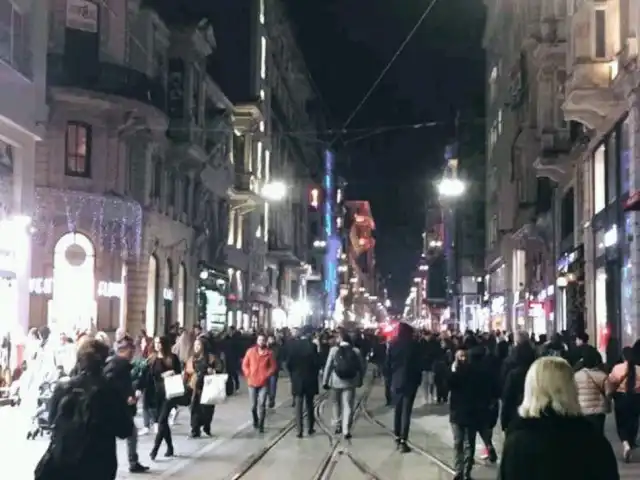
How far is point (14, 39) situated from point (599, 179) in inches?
721

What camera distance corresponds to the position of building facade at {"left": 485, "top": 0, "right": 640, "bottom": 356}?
1152 inches

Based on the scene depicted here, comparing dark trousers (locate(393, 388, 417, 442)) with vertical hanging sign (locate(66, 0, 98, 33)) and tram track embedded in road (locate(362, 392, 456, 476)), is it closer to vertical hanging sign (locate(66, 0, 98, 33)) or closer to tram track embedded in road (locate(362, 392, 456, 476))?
tram track embedded in road (locate(362, 392, 456, 476))

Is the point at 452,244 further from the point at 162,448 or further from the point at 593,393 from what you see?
the point at 593,393

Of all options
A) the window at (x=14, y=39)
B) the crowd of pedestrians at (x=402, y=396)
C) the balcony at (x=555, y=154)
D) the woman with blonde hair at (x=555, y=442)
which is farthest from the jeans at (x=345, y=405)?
the balcony at (x=555, y=154)

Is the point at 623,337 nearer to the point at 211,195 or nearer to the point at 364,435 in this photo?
the point at 364,435

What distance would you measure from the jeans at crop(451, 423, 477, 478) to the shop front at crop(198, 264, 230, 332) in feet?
118

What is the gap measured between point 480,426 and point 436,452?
3.83 meters

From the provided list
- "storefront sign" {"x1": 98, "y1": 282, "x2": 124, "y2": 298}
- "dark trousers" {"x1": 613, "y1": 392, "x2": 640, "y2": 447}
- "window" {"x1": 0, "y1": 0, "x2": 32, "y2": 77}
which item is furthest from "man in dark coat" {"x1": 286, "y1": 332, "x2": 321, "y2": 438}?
"storefront sign" {"x1": 98, "y1": 282, "x2": 124, "y2": 298}

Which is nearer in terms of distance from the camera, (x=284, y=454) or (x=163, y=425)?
(x=163, y=425)

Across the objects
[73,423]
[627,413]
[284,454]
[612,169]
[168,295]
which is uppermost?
[612,169]

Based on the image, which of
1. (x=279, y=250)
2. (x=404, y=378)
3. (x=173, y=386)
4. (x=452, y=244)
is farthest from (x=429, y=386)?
(x=452, y=244)

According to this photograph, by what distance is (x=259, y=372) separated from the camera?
21281 millimetres

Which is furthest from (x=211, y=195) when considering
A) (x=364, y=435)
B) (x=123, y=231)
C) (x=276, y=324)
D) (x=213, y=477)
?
(x=213, y=477)

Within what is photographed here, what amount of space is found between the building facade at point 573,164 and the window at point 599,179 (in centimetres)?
3
